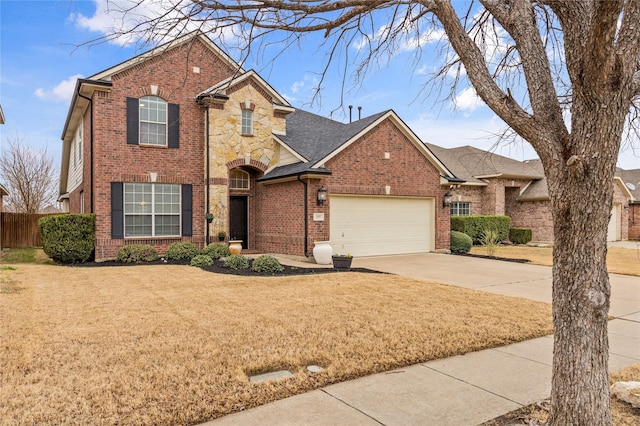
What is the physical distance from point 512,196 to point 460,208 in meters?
4.11

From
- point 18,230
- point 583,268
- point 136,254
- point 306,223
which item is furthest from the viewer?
point 18,230

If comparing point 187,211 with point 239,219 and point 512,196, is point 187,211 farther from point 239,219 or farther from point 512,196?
point 512,196

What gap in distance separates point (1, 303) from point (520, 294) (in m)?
9.73

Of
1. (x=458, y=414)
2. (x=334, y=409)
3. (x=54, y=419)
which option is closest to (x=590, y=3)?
(x=458, y=414)

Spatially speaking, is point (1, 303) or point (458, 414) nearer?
point (458, 414)

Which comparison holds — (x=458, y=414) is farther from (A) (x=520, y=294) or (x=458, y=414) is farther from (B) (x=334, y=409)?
(A) (x=520, y=294)

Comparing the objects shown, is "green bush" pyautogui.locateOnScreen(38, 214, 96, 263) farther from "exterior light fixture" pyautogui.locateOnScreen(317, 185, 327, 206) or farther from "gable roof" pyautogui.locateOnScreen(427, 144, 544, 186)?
"gable roof" pyautogui.locateOnScreen(427, 144, 544, 186)

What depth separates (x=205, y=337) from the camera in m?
5.14

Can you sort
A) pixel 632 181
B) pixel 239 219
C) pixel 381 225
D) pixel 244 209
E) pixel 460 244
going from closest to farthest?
pixel 381 225
pixel 239 219
pixel 244 209
pixel 460 244
pixel 632 181

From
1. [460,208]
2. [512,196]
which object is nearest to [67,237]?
[460,208]

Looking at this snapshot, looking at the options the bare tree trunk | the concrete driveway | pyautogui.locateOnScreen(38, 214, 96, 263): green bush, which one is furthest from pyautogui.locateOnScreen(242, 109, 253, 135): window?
the bare tree trunk

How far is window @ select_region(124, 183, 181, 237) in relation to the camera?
45.2 ft

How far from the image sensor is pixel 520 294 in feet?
27.9

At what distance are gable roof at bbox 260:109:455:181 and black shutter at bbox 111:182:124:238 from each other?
16.2ft
